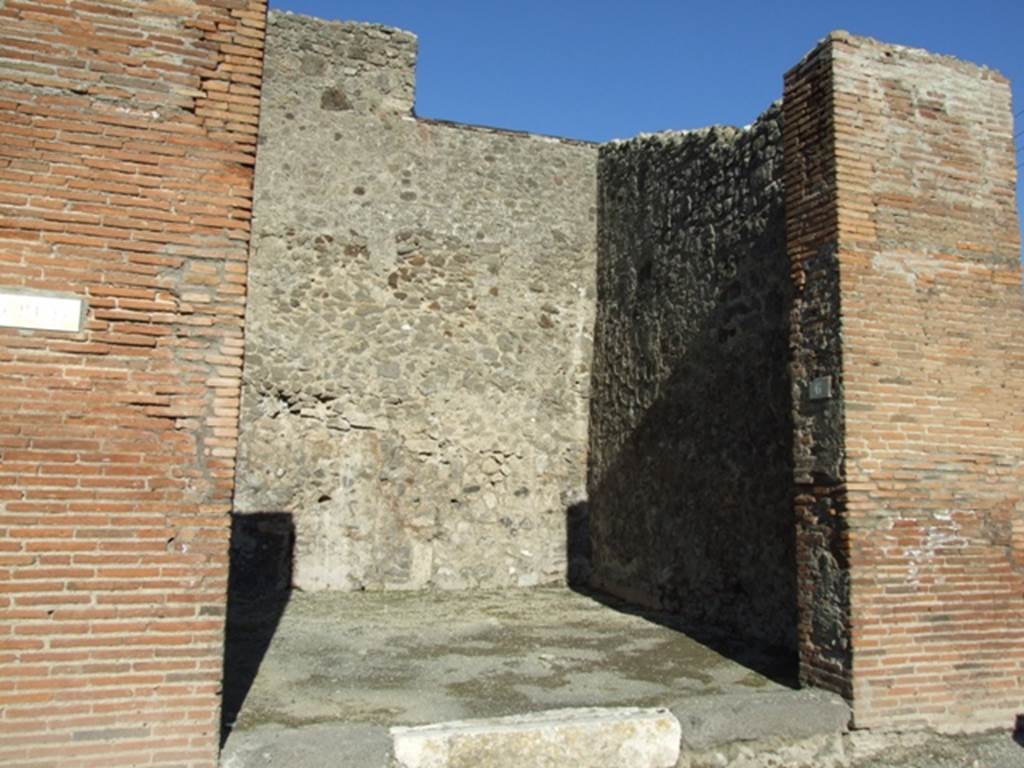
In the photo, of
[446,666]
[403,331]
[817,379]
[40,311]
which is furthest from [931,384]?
[403,331]

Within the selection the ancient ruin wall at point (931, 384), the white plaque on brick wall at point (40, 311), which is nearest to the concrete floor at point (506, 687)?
the ancient ruin wall at point (931, 384)

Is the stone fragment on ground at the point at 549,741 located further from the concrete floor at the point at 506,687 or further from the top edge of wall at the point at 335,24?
the top edge of wall at the point at 335,24

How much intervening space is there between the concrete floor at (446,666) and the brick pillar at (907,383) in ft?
2.61

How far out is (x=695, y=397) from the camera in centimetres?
797

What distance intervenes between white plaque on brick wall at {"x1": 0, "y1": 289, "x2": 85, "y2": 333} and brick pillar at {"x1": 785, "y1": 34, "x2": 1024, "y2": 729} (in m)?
4.11

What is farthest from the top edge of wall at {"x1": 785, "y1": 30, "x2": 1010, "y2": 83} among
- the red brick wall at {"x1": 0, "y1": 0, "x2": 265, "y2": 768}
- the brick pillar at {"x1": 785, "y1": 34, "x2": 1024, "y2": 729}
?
the red brick wall at {"x1": 0, "y1": 0, "x2": 265, "y2": 768}

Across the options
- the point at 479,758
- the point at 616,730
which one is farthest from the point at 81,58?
the point at 616,730

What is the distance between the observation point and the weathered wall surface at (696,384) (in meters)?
6.85

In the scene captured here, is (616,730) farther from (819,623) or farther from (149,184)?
(149,184)

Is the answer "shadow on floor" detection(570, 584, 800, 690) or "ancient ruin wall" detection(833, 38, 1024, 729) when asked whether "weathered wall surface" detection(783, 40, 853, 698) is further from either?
"shadow on floor" detection(570, 584, 800, 690)

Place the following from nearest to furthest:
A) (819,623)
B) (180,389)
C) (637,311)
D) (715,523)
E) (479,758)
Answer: (180,389) < (479,758) < (819,623) < (715,523) < (637,311)

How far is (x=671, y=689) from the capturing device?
210 inches

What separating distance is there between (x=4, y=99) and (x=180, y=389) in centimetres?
152

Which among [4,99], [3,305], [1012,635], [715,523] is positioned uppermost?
[4,99]
